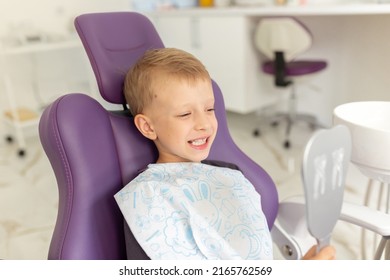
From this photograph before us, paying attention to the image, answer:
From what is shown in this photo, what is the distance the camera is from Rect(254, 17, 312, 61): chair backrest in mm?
2107

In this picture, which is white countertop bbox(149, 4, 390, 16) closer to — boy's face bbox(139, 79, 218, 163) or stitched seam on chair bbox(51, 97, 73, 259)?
boy's face bbox(139, 79, 218, 163)

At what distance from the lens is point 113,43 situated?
84 centimetres

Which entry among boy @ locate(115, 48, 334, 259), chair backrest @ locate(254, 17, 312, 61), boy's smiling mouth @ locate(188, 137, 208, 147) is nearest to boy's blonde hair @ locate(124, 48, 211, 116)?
boy @ locate(115, 48, 334, 259)

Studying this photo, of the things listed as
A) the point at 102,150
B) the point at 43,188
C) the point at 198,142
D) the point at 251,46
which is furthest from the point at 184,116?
the point at 251,46

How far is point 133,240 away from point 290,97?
183cm

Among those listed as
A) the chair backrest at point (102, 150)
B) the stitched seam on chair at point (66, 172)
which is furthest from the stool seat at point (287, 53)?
the stitched seam on chair at point (66, 172)

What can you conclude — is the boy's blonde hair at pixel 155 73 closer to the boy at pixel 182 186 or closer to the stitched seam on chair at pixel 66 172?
the boy at pixel 182 186

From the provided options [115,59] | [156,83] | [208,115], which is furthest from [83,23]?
[208,115]

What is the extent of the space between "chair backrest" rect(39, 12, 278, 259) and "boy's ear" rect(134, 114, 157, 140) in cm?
4

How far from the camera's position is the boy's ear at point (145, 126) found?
771 mm

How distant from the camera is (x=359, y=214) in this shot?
0.76 m

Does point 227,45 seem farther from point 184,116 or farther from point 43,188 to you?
point 184,116

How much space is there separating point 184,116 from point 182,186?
14 centimetres

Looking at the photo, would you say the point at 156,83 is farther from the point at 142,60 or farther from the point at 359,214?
the point at 359,214
